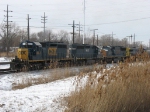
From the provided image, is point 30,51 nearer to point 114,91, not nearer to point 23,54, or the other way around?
point 23,54

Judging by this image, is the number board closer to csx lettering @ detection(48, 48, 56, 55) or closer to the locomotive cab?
csx lettering @ detection(48, 48, 56, 55)

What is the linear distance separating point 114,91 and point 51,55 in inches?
783

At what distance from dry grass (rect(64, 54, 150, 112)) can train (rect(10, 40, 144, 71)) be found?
36.8 feet

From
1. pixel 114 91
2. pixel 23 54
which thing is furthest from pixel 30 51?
pixel 114 91

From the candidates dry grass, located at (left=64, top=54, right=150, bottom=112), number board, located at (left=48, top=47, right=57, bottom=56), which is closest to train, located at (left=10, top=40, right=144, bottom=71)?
number board, located at (left=48, top=47, right=57, bottom=56)

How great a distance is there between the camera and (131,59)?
7590mm

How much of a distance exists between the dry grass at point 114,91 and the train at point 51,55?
1122cm

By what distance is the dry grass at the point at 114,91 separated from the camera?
5449mm

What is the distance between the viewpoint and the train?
21.7 meters

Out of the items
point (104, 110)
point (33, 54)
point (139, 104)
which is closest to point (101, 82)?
point (104, 110)

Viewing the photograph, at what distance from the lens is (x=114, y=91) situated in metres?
5.99

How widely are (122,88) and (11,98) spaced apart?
3.06 metres

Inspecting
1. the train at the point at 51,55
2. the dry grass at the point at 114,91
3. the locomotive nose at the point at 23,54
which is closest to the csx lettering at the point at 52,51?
the train at the point at 51,55

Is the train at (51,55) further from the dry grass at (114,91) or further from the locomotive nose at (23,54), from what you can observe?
the dry grass at (114,91)
